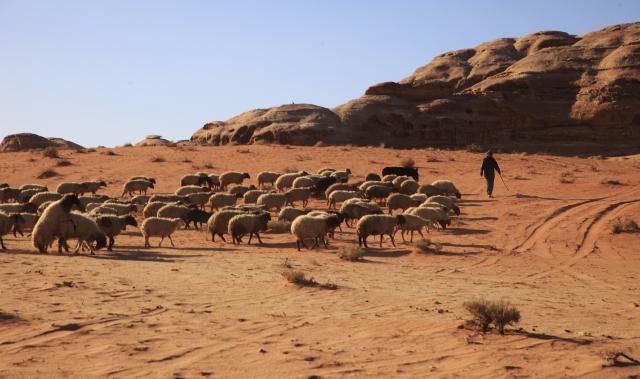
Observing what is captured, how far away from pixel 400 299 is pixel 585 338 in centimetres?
286

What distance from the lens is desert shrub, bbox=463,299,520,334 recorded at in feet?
25.3

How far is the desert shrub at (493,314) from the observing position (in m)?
→ 7.71

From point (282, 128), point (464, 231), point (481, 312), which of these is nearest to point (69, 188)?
point (464, 231)

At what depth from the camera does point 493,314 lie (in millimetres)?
7738

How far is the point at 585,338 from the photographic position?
773 cm

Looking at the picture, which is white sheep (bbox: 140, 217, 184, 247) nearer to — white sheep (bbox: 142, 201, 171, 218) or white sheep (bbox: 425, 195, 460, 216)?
white sheep (bbox: 142, 201, 171, 218)

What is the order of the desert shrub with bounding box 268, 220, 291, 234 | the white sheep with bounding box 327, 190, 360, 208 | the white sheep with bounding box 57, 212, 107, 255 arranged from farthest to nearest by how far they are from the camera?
the white sheep with bounding box 327, 190, 360, 208, the desert shrub with bounding box 268, 220, 291, 234, the white sheep with bounding box 57, 212, 107, 255

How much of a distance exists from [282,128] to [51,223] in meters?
48.2

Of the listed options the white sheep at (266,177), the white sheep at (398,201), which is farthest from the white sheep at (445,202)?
the white sheep at (266,177)

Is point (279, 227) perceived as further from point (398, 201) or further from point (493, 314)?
point (493, 314)

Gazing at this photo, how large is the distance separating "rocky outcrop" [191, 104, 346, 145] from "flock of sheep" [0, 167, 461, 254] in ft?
104

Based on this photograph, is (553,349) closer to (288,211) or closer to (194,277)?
(194,277)

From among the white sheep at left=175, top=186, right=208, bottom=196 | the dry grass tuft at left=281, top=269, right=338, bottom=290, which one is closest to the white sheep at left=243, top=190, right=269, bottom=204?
the white sheep at left=175, top=186, right=208, bottom=196

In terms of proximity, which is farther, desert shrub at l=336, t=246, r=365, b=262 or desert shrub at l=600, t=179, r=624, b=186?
desert shrub at l=600, t=179, r=624, b=186
